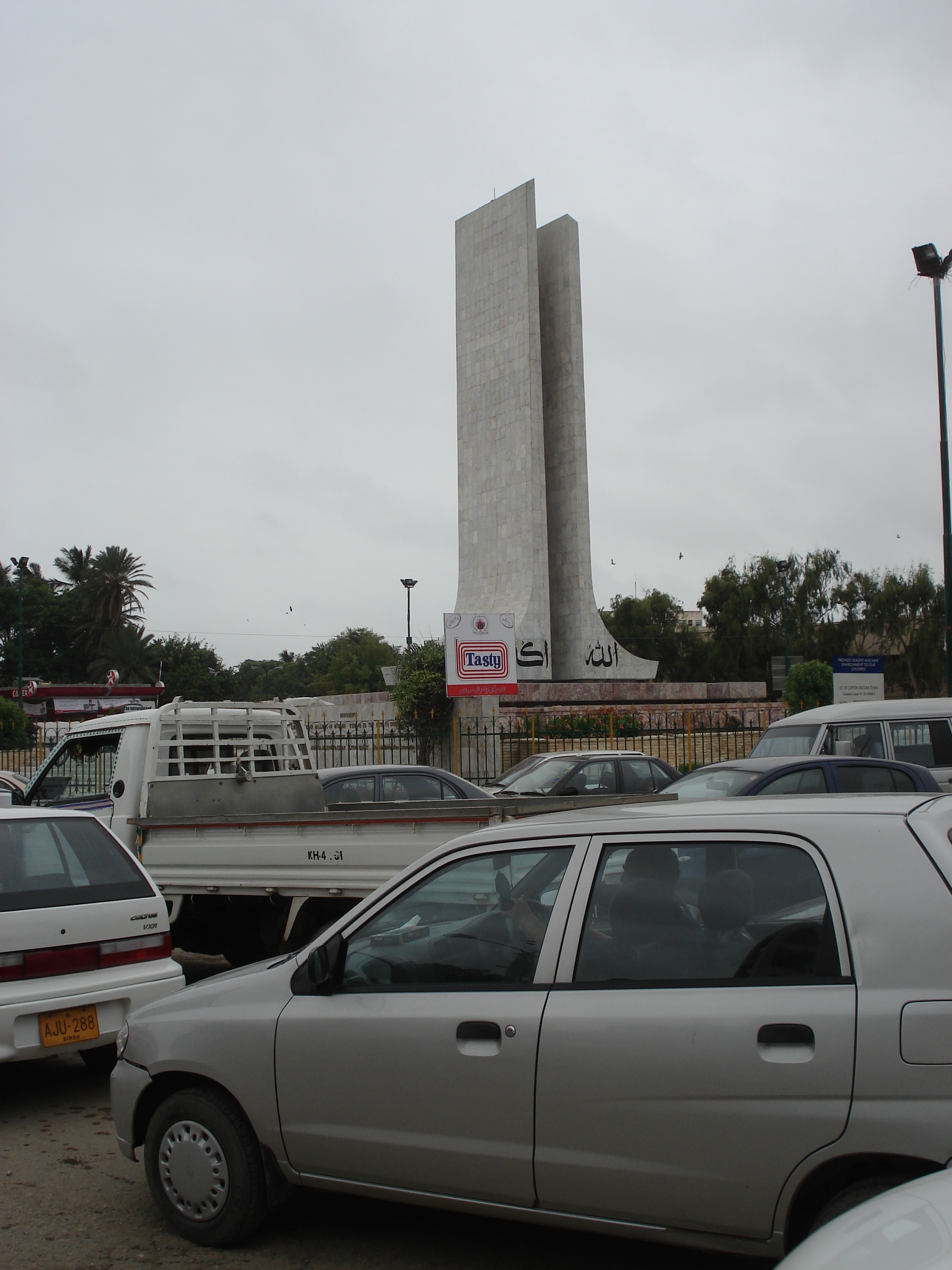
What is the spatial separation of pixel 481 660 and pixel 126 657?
157 ft

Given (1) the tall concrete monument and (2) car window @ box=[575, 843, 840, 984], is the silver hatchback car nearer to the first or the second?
(2) car window @ box=[575, 843, 840, 984]

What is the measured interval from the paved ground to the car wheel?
4.33 feet

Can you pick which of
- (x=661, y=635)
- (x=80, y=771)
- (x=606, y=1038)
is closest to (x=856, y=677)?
(x=80, y=771)

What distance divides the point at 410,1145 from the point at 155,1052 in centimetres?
110

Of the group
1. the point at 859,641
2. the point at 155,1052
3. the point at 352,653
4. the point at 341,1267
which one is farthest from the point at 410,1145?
the point at 352,653

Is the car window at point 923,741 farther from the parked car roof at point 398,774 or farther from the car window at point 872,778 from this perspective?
the parked car roof at point 398,774

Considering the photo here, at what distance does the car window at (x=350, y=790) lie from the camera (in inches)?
428

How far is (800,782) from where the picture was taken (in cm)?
950

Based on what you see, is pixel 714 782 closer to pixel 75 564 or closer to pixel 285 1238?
pixel 285 1238

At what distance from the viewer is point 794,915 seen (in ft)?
9.61

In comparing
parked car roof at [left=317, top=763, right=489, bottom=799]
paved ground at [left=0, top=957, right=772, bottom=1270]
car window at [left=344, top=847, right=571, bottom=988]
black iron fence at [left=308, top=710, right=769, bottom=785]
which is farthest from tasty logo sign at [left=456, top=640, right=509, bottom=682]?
car window at [left=344, top=847, right=571, bottom=988]

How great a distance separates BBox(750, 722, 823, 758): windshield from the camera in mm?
12625

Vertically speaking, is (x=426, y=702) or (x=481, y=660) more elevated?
(x=481, y=660)

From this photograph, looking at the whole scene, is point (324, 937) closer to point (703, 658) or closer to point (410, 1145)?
point (410, 1145)
